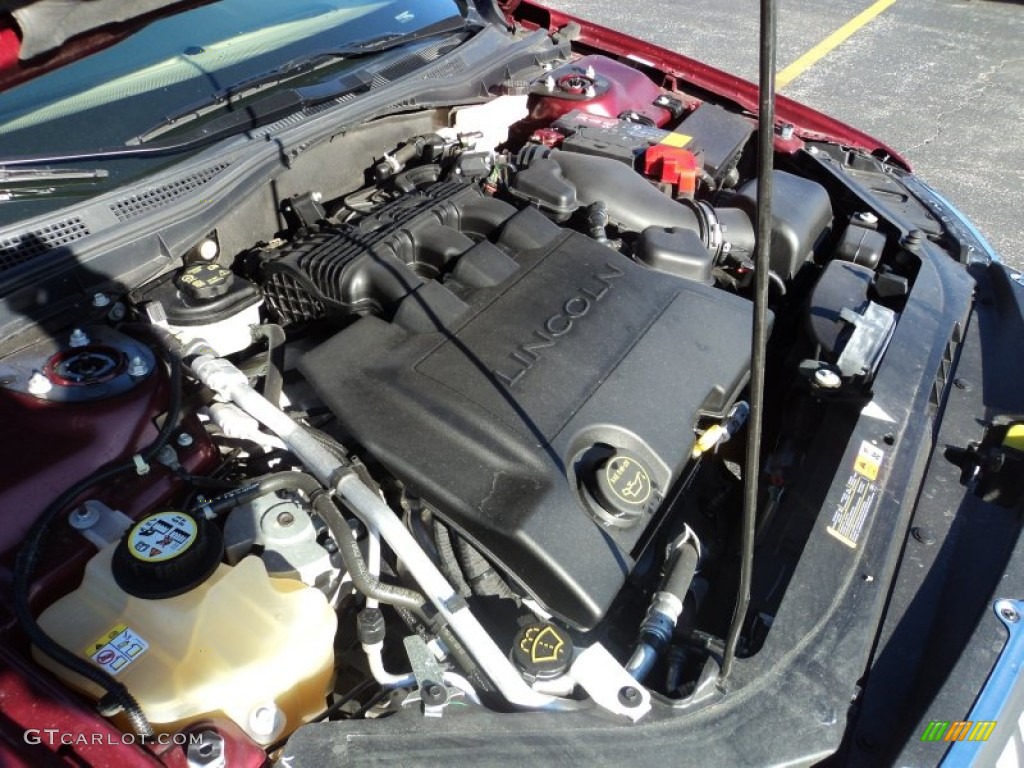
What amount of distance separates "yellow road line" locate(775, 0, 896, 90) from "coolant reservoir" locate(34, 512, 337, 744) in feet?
20.1

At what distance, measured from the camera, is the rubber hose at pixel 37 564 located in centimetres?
112

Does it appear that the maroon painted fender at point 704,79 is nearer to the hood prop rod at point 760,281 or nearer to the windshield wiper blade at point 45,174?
the windshield wiper blade at point 45,174

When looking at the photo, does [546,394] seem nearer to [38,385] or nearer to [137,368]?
[137,368]

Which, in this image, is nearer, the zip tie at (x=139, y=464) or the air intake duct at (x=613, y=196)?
the zip tie at (x=139, y=464)

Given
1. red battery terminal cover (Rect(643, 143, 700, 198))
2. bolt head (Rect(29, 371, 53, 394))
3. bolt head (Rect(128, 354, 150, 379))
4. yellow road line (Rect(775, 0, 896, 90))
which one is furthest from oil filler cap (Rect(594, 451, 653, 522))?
yellow road line (Rect(775, 0, 896, 90))

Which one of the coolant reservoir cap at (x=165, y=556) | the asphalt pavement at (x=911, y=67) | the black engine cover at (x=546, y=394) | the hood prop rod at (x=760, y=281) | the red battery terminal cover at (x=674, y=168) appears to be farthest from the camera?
the asphalt pavement at (x=911, y=67)

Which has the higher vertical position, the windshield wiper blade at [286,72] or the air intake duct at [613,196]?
the windshield wiper blade at [286,72]

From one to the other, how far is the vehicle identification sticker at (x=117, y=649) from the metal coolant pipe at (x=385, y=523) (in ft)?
1.22

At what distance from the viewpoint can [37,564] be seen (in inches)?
49.6

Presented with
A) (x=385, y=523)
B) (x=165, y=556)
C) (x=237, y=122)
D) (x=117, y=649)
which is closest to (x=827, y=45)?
(x=237, y=122)

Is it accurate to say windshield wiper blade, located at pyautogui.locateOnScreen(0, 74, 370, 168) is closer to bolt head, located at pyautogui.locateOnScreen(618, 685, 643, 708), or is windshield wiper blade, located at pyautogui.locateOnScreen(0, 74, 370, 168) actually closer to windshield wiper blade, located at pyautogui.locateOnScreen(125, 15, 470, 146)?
windshield wiper blade, located at pyautogui.locateOnScreen(125, 15, 470, 146)

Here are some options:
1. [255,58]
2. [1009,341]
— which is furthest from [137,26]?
[1009,341]

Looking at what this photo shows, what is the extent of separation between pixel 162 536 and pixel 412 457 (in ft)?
1.36

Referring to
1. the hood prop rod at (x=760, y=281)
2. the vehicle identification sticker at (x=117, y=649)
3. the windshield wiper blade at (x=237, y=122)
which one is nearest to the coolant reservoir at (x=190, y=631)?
the vehicle identification sticker at (x=117, y=649)
